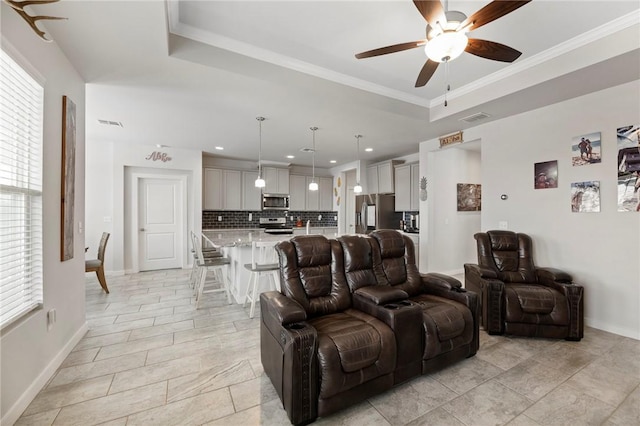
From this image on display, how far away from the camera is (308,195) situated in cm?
840

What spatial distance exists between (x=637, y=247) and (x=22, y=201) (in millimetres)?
5534

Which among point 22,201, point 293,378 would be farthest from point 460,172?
point 22,201

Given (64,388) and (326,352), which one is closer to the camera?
(326,352)

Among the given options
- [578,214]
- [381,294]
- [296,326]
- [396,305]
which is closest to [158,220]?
[296,326]

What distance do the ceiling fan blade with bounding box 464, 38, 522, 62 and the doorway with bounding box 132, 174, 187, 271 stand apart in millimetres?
6014

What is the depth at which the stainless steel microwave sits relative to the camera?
7.68 meters

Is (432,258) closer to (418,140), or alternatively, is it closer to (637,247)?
(418,140)

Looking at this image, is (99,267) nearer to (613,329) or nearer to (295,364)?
(295,364)

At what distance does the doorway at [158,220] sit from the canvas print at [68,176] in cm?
360

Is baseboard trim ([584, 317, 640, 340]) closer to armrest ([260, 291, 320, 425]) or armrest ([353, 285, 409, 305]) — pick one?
armrest ([353, 285, 409, 305])

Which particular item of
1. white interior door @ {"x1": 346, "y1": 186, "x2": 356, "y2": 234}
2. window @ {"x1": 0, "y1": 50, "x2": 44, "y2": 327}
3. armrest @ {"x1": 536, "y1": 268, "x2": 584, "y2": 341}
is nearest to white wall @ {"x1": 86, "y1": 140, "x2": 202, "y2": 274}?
window @ {"x1": 0, "y1": 50, "x2": 44, "y2": 327}

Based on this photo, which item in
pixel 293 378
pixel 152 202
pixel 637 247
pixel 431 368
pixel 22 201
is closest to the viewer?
pixel 293 378

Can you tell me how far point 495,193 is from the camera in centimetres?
421

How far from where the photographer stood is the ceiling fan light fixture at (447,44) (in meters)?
1.80
